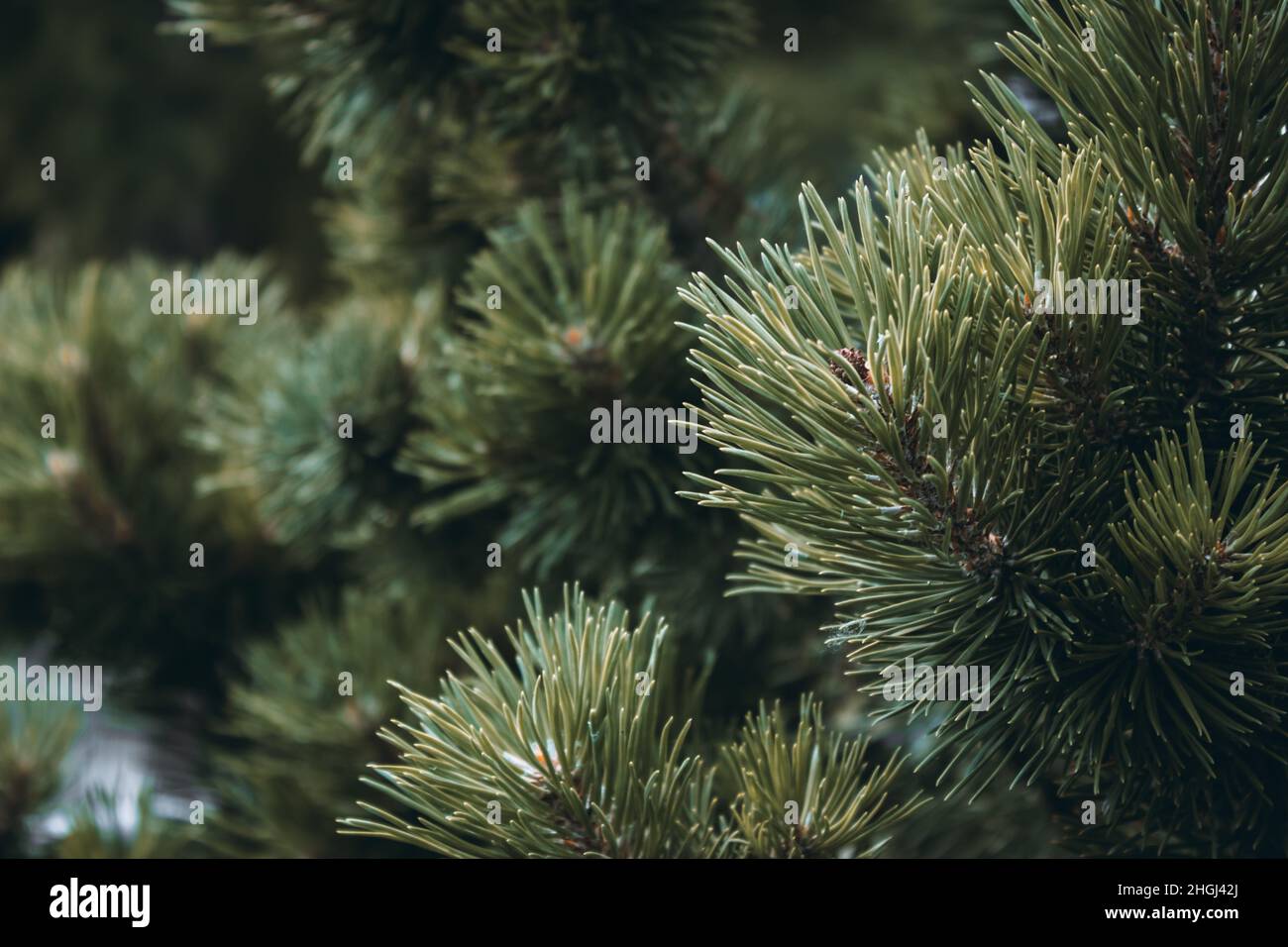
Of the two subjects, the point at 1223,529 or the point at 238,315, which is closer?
the point at 1223,529

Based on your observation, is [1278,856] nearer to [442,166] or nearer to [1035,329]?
[1035,329]

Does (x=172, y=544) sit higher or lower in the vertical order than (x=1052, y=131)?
lower

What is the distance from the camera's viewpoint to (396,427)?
0.64 m

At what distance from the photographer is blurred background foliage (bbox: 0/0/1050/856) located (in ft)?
1.82

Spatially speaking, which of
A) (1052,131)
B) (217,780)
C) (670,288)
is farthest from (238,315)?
(1052,131)

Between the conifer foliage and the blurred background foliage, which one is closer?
the conifer foliage

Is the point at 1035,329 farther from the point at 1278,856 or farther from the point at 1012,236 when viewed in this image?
the point at 1278,856

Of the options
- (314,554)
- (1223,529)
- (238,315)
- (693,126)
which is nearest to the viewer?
(1223,529)

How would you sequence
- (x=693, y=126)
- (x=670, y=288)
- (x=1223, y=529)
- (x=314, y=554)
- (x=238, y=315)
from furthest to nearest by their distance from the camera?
(x=238, y=315)
(x=314, y=554)
(x=693, y=126)
(x=670, y=288)
(x=1223, y=529)

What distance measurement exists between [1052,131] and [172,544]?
63 cm

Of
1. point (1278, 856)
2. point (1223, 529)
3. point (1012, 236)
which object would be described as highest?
point (1012, 236)

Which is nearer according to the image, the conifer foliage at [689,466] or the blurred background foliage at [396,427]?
the conifer foliage at [689,466]

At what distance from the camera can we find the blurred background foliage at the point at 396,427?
0.55 meters

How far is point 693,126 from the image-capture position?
658 mm
